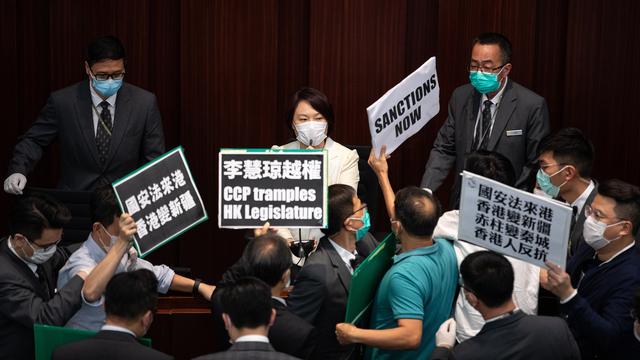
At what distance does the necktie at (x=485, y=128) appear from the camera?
20.2 ft

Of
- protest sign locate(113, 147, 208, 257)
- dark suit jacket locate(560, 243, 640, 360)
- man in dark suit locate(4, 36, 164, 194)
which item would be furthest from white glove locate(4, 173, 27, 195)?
dark suit jacket locate(560, 243, 640, 360)

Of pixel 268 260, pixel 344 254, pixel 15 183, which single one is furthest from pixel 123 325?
pixel 15 183

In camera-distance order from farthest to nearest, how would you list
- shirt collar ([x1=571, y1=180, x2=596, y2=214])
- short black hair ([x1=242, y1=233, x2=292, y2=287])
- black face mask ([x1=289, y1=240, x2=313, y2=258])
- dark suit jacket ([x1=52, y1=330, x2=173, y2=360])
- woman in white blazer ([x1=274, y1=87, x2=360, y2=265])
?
woman in white blazer ([x1=274, y1=87, x2=360, y2=265])
black face mask ([x1=289, y1=240, x2=313, y2=258])
shirt collar ([x1=571, y1=180, x2=596, y2=214])
short black hair ([x1=242, y1=233, x2=292, y2=287])
dark suit jacket ([x1=52, y1=330, x2=173, y2=360])

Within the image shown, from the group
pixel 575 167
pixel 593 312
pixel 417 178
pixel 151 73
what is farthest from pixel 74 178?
pixel 593 312

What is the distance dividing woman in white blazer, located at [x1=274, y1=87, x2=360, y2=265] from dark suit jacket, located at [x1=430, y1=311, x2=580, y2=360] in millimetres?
2024

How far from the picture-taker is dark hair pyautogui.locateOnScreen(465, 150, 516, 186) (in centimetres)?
486

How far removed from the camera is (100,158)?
6219 mm

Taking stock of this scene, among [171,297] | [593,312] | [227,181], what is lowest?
[171,297]

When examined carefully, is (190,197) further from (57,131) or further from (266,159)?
(57,131)

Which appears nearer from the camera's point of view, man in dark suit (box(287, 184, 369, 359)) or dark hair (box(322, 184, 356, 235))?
man in dark suit (box(287, 184, 369, 359))

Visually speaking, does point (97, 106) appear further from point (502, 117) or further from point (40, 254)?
point (502, 117)

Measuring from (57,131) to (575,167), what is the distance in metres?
3.00

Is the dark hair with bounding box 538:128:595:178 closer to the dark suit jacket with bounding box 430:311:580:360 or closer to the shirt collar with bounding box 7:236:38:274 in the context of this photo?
the dark suit jacket with bounding box 430:311:580:360

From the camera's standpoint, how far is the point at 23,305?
4.36 meters
